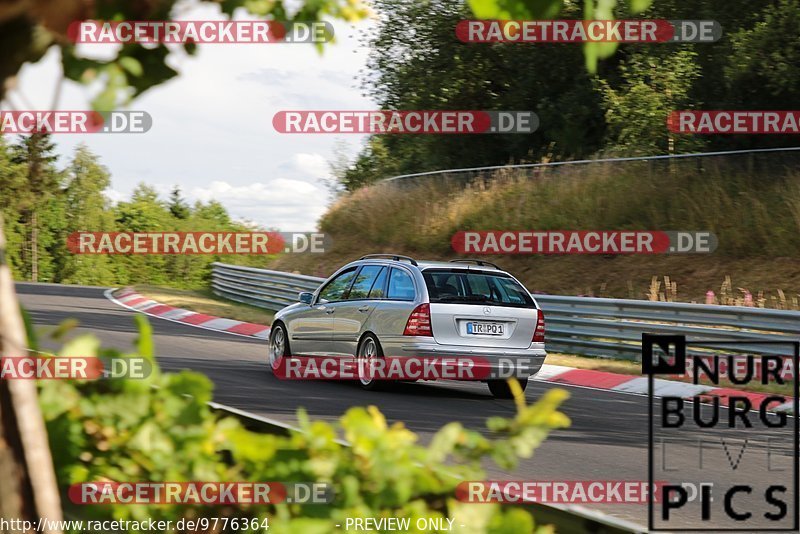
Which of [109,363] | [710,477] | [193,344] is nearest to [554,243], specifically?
[193,344]

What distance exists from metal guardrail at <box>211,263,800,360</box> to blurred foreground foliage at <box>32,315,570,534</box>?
37.1 feet

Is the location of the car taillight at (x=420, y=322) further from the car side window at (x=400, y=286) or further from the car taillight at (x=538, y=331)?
the car taillight at (x=538, y=331)

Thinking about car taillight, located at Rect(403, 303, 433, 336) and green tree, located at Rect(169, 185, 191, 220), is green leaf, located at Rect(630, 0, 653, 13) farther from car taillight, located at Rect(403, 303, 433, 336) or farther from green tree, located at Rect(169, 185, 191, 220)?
green tree, located at Rect(169, 185, 191, 220)

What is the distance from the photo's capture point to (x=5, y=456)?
2932 millimetres

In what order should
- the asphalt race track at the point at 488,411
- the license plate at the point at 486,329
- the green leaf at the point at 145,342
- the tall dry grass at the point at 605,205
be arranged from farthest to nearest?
1. the tall dry grass at the point at 605,205
2. the license plate at the point at 486,329
3. the asphalt race track at the point at 488,411
4. the green leaf at the point at 145,342

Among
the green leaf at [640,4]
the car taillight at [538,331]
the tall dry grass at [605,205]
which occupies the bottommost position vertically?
the car taillight at [538,331]

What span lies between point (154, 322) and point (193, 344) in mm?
5675

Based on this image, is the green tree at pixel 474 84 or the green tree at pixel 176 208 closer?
the green tree at pixel 474 84

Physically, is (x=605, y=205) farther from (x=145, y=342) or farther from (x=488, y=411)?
(x=145, y=342)

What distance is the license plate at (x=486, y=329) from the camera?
40.9ft

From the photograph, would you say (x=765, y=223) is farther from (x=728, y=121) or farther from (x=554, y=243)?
(x=554, y=243)

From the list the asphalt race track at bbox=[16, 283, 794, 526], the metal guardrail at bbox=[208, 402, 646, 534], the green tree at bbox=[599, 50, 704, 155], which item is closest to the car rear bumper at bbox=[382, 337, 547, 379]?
the asphalt race track at bbox=[16, 283, 794, 526]

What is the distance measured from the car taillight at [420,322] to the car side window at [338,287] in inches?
71.0

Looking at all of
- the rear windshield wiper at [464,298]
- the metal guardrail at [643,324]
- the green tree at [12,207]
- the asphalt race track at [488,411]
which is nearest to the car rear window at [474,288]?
the rear windshield wiper at [464,298]
